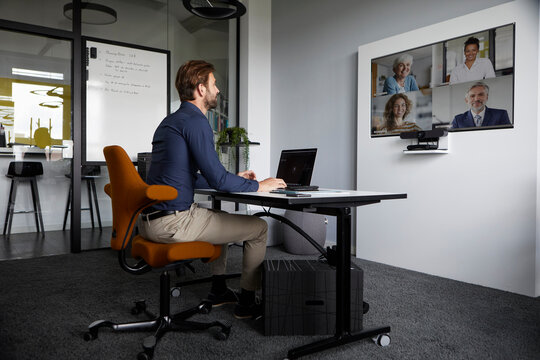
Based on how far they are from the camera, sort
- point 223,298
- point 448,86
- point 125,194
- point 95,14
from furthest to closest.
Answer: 1. point 95,14
2. point 448,86
3. point 223,298
4. point 125,194

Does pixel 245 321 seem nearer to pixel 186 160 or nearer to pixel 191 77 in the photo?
pixel 186 160

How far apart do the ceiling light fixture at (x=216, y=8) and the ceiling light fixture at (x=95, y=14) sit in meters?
1.67

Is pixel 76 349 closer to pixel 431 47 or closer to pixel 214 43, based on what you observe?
pixel 431 47

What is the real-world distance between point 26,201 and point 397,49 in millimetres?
3686

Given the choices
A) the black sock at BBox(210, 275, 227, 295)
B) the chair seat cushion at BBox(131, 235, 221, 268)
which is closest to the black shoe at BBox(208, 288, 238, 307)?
the black sock at BBox(210, 275, 227, 295)

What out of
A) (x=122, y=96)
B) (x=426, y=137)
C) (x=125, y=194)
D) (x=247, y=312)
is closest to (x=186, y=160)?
(x=125, y=194)

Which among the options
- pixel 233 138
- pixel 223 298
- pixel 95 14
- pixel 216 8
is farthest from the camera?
pixel 233 138

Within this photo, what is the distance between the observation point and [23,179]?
3680 mm

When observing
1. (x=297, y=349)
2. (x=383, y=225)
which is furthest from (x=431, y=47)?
(x=297, y=349)

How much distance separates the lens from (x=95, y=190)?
13.5 feet

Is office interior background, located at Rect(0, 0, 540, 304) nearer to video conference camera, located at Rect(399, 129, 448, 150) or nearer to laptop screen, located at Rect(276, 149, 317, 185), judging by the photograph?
video conference camera, located at Rect(399, 129, 448, 150)

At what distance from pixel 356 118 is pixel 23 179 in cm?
326

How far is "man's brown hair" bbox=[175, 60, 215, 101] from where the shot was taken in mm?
2115

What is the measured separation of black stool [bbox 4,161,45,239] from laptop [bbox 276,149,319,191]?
255 cm
